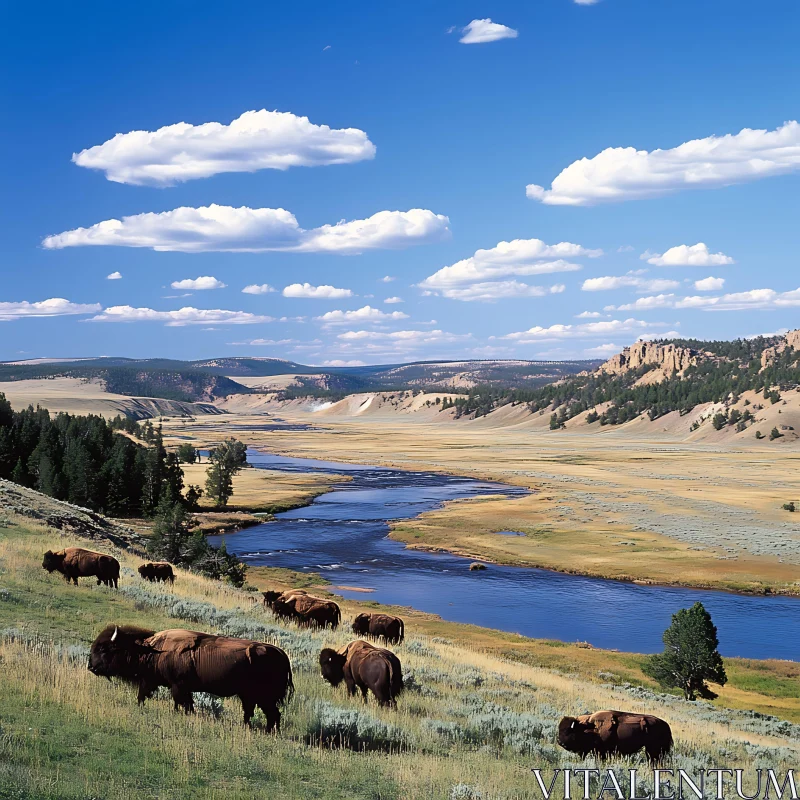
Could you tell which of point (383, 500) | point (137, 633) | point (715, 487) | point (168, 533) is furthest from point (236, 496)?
point (137, 633)

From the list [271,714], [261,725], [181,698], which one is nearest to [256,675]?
[271,714]

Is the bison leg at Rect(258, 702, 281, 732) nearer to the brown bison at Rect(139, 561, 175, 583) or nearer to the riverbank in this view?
the brown bison at Rect(139, 561, 175, 583)

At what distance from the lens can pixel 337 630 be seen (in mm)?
22219

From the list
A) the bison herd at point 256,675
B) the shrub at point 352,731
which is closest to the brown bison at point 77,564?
the bison herd at point 256,675

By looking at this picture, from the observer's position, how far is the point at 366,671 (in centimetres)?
1323

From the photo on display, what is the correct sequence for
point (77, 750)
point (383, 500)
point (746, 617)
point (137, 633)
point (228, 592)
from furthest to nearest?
point (383, 500)
point (746, 617)
point (228, 592)
point (137, 633)
point (77, 750)

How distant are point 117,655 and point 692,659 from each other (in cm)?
2322

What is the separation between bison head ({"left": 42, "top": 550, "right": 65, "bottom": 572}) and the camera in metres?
20.6

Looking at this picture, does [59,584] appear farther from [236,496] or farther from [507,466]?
[507,466]

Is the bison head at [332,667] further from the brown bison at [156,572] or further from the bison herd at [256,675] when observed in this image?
the brown bison at [156,572]

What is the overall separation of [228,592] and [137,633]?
16.8m

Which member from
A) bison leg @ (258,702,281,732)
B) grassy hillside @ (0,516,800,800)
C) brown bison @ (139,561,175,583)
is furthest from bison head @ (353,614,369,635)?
bison leg @ (258,702,281,732)

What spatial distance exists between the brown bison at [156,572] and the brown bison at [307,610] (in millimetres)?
5975

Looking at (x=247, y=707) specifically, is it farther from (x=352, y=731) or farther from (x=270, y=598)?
(x=270, y=598)
